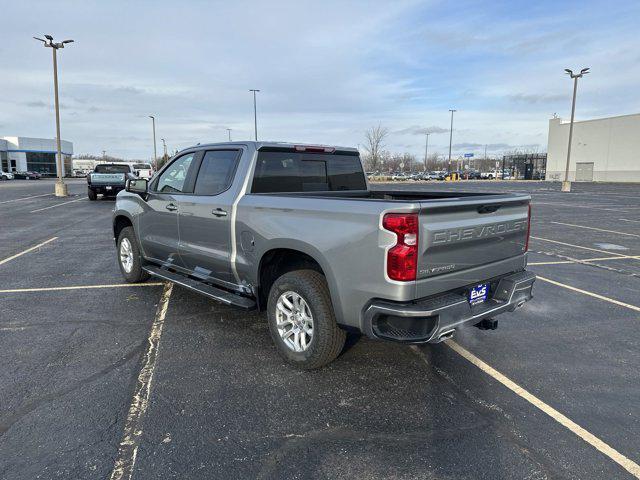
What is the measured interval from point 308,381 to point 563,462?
1818 millimetres

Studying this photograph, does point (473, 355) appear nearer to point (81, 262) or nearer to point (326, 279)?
point (326, 279)

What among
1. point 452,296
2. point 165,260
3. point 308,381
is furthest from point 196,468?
point 165,260

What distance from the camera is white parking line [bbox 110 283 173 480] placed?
2600 mm

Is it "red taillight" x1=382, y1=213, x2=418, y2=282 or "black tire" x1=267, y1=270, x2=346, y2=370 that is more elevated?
"red taillight" x1=382, y1=213, x2=418, y2=282

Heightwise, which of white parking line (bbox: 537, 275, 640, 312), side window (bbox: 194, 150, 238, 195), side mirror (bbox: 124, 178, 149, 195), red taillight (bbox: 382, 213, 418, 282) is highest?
side window (bbox: 194, 150, 238, 195)

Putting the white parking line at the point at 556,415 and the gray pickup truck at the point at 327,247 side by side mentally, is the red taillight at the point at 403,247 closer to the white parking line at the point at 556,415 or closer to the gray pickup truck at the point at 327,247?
the gray pickup truck at the point at 327,247

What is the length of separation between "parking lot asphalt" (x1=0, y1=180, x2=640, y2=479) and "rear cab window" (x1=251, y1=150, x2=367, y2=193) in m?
1.55

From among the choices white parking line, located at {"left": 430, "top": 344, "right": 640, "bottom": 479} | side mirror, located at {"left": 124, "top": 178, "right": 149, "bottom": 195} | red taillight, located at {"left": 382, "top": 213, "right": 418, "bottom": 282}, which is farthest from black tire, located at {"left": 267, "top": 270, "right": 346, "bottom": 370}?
side mirror, located at {"left": 124, "top": 178, "right": 149, "bottom": 195}

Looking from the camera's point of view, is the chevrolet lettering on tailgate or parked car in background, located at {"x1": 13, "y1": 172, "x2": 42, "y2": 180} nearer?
the chevrolet lettering on tailgate

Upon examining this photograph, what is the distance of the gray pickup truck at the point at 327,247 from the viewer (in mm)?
3092

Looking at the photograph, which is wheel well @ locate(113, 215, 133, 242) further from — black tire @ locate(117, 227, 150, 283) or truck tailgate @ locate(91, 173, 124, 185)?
truck tailgate @ locate(91, 173, 124, 185)

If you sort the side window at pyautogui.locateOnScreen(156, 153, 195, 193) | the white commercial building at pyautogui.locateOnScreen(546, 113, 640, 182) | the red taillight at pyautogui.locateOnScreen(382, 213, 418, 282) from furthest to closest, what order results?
1. the white commercial building at pyautogui.locateOnScreen(546, 113, 640, 182)
2. the side window at pyautogui.locateOnScreen(156, 153, 195, 193)
3. the red taillight at pyautogui.locateOnScreen(382, 213, 418, 282)

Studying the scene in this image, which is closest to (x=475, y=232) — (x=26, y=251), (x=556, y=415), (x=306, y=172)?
(x=556, y=415)

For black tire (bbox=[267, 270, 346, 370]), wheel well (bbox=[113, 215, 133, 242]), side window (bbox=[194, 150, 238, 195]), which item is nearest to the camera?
black tire (bbox=[267, 270, 346, 370])
